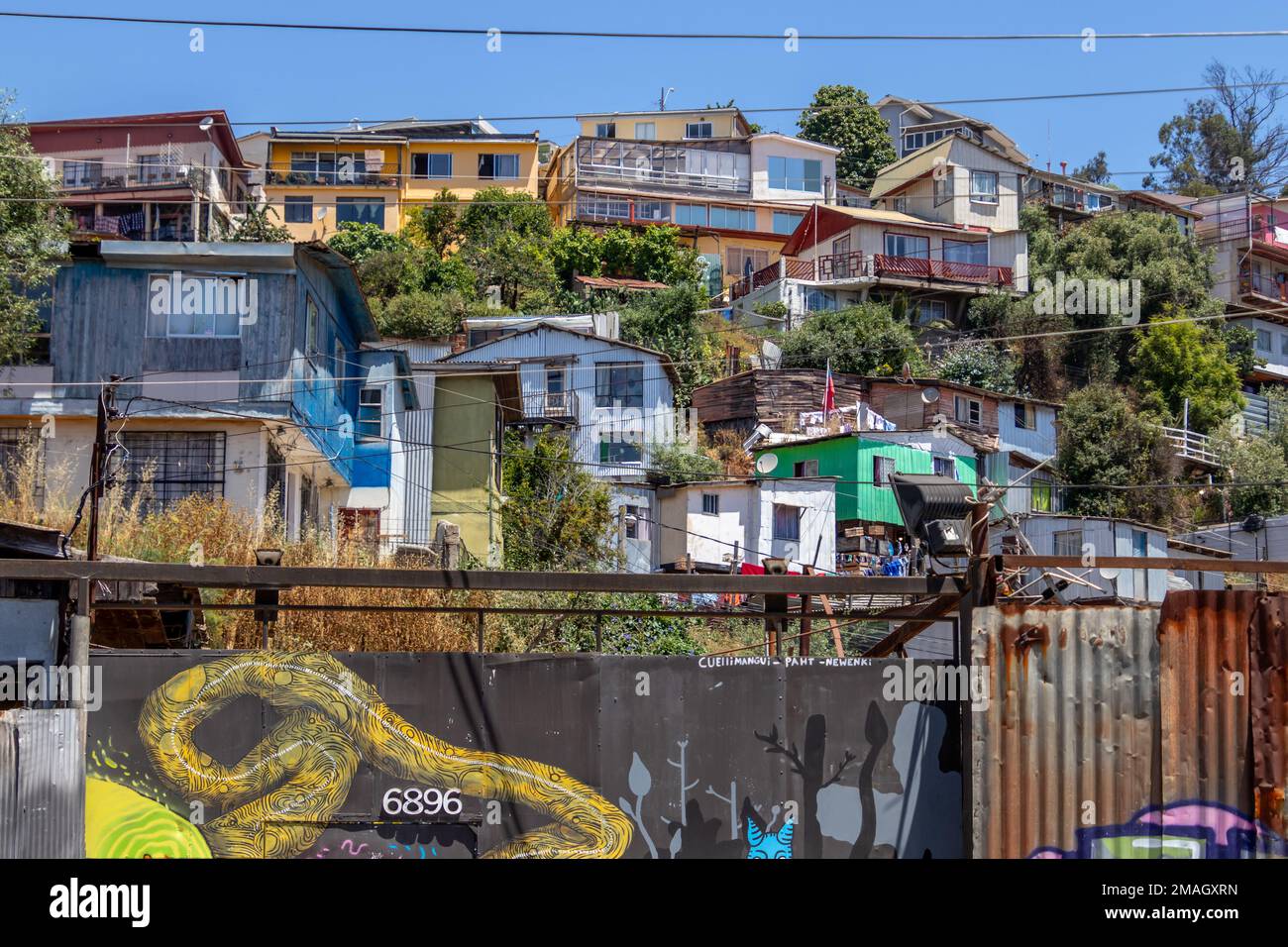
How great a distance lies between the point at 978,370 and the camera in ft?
172

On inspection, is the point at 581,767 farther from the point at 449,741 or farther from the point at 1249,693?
the point at 1249,693

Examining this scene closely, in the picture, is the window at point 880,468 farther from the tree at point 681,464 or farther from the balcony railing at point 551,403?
the balcony railing at point 551,403

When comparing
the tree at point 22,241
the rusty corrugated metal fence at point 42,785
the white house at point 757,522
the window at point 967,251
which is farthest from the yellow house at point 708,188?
the rusty corrugated metal fence at point 42,785

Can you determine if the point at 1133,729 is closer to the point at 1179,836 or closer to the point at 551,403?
the point at 1179,836

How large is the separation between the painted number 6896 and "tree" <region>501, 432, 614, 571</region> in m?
20.3

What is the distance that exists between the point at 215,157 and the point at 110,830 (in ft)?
163

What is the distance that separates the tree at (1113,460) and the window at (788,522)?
1448 cm

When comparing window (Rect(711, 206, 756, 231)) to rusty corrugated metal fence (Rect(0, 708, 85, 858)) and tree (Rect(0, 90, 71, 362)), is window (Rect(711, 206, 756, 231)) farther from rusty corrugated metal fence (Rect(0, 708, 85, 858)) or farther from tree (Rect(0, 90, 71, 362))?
rusty corrugated metal fence (Rect(0, 708, 85, 858))

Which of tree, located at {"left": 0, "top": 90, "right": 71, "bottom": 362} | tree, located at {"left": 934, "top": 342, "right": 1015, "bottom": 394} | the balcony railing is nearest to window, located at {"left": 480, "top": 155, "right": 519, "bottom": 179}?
tree, located at {"left": 934, "top": 342, "right": 1015, "bottom": 394}

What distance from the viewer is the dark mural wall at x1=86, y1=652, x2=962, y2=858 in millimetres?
9148

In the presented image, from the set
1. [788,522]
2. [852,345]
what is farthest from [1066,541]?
[852,345]

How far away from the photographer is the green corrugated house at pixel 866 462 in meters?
39.6
